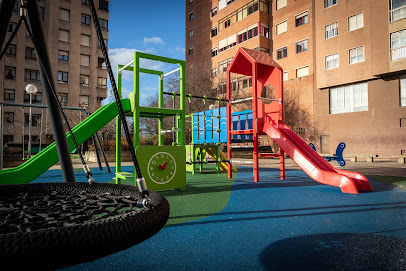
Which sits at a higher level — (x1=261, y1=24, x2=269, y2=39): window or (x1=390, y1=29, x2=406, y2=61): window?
(x1=261, y1=24, x2=269, y2=39): window

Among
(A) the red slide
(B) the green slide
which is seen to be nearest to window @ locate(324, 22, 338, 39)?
(A) the red slide

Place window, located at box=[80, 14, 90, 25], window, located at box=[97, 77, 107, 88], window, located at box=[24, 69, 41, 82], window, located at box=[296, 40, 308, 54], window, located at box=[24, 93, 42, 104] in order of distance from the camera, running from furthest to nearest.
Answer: window, located at box=[97, 77, 107, 88]
window, located at box=[80, 14, 90, 25]
window, located at box=[24, 69, 41, 82]
window, located at box=[24, 93, 42, 104]
window, located at box=[296, 40, 308, 54]

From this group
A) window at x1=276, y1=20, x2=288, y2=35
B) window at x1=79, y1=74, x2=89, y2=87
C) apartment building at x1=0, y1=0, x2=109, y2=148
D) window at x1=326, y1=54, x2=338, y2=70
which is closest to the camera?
window at x1=326, y1=54, x2=338, y2=70

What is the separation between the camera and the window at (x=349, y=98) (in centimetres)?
1798

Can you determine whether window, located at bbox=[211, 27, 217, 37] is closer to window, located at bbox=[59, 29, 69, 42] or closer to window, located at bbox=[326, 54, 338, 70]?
window, located at bbox=[326, 54, 338, 70]

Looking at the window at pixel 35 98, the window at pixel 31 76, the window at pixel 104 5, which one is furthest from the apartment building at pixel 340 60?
the window at pixel 31 76

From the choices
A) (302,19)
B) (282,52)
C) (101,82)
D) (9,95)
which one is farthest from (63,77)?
(302,19)

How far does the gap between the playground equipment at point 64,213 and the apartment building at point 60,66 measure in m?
27.3

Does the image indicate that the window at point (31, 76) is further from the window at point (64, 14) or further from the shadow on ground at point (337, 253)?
the shadow on ground at point (337, 253)

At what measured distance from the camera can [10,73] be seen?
26828 mm

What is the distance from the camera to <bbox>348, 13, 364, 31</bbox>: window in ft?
59.4

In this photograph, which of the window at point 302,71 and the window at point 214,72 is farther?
the window at point 214,72

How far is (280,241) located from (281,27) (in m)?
24.6

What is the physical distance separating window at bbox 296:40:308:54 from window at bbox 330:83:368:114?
430 centimetres
